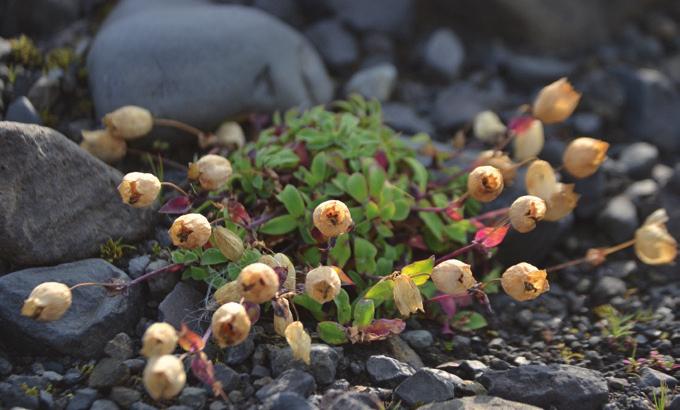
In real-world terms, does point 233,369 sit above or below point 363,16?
below

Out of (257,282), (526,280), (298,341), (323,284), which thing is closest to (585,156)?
(526,280)

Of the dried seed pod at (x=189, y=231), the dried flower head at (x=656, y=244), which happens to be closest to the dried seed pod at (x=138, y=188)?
the dried seed pod at (x=189, y=231)

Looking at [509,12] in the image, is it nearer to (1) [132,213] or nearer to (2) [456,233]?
(2) [456,233]

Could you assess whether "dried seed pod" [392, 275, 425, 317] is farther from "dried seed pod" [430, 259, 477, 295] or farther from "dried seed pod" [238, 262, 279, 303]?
A: "dried seed pod" [238, 262, 279, 303]

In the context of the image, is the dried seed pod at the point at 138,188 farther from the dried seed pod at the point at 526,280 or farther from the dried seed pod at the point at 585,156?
the dried seed pod at the point at 585,156

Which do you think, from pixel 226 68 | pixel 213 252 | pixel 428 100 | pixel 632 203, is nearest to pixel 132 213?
pixel 213 252

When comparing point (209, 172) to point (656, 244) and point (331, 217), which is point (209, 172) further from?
point (656, 244)
